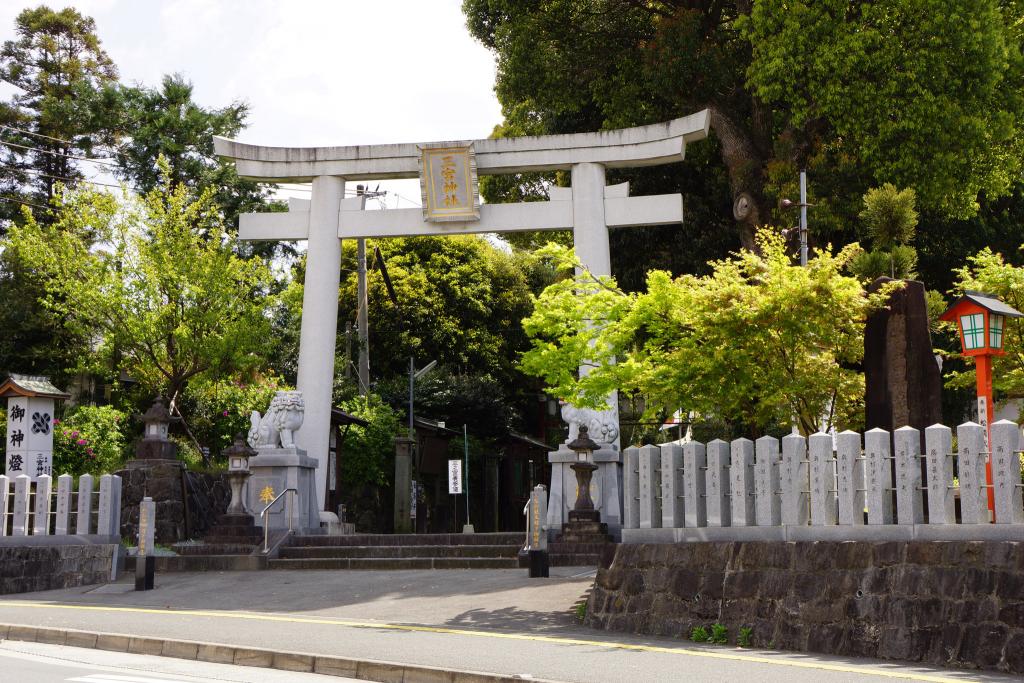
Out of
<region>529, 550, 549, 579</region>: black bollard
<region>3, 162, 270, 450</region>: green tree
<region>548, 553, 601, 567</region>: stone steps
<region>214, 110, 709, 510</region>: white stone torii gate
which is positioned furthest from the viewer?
<region>3, 162, 270, 450</region>: green tree

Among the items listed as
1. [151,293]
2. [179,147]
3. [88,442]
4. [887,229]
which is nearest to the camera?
[887,229]

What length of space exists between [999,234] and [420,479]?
1771 cm

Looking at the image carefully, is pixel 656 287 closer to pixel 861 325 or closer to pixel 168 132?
pixel 861 325

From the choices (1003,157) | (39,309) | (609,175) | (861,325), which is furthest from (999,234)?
(39,309)

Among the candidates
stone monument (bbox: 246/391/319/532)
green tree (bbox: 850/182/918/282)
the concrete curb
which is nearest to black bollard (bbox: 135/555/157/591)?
stone monument (bbox: 246/391/319/532)

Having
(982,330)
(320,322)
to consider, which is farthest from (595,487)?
(982,330)

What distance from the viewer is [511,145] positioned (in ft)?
74.5

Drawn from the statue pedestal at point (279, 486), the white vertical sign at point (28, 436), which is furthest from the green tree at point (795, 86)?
the white vertical sign at point (28, 436)

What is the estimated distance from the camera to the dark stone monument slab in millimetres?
12586

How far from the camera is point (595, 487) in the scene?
65.9 ft

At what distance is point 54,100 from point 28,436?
61.9ft

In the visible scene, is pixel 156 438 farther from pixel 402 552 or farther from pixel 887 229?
pixel 887 229

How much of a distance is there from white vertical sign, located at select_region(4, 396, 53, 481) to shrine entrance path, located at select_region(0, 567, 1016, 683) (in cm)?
422

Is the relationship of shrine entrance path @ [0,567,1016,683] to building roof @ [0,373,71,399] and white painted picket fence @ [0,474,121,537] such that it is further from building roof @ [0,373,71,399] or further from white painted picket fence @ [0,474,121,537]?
building roof @ [0,373,71,399]
